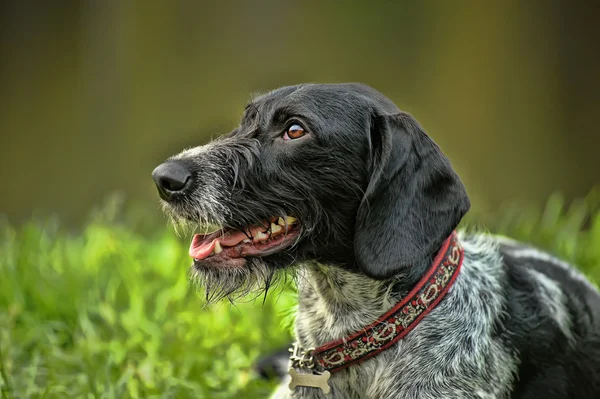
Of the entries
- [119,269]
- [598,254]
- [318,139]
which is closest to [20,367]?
[119,269]

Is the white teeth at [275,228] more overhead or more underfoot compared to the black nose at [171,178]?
more underfoot

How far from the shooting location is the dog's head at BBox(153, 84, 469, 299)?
308 cm

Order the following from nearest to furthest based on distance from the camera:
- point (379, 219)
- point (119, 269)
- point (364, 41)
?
point (379, 219) → point (119, 269) → point (364, 41)

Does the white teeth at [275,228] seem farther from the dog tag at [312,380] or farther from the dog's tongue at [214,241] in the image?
the dog tag at [312,380]

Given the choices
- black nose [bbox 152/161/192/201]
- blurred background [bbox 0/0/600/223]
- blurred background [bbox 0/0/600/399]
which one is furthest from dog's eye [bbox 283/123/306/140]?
blurred background [bbox 0/0/600/223]

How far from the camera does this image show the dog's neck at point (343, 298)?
3250 millimetres

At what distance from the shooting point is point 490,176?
894cm

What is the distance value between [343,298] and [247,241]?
0.50 metres

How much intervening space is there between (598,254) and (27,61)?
7.11 metres

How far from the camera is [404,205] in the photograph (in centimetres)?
309

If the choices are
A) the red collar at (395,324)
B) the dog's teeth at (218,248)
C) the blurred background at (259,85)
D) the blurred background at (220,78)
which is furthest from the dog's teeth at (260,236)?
the blurred background at (220,78)

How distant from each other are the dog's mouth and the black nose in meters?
0.26

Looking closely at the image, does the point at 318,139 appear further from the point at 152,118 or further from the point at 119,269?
the point at 152,118

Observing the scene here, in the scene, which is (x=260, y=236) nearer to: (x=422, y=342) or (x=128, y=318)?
(x=422, y=342)
